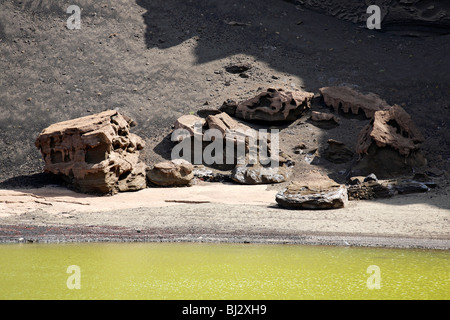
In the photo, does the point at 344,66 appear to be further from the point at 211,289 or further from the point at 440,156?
the point at 211,289

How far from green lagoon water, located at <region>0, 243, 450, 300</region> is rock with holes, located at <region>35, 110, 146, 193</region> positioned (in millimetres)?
5204

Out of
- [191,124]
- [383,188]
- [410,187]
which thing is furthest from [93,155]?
[410,187]

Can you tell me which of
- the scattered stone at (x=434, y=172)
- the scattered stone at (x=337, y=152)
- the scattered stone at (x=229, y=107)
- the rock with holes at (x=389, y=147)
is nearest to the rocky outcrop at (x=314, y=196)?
the rock with holes at (x=389, y=147)

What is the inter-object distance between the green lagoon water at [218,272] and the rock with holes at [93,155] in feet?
17.1

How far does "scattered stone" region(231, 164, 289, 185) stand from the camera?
14.9 m

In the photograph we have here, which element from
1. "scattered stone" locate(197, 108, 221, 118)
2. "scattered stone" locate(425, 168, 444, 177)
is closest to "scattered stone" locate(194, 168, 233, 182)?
"scattered stone" locate(197, 108, 221, 118)

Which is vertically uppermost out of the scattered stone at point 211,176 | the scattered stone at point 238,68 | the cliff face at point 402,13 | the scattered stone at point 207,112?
the cliff face at point 402,13

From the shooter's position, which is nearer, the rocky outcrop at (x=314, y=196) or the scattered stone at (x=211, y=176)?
the rocky outcrop at (x=314, y=196)

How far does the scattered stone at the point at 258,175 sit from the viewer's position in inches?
585

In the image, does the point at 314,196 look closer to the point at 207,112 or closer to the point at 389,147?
the point at 389,147

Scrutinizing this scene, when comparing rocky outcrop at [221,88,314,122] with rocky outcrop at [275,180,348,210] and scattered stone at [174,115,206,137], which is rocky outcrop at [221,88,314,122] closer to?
scattered stone at [174,115,206,137]

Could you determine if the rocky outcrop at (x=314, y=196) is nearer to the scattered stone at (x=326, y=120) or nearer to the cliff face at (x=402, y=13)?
→ the scattered stone at (x=326, y=120)

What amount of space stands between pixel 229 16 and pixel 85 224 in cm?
1668

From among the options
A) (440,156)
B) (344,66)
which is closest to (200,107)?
(344,66)
